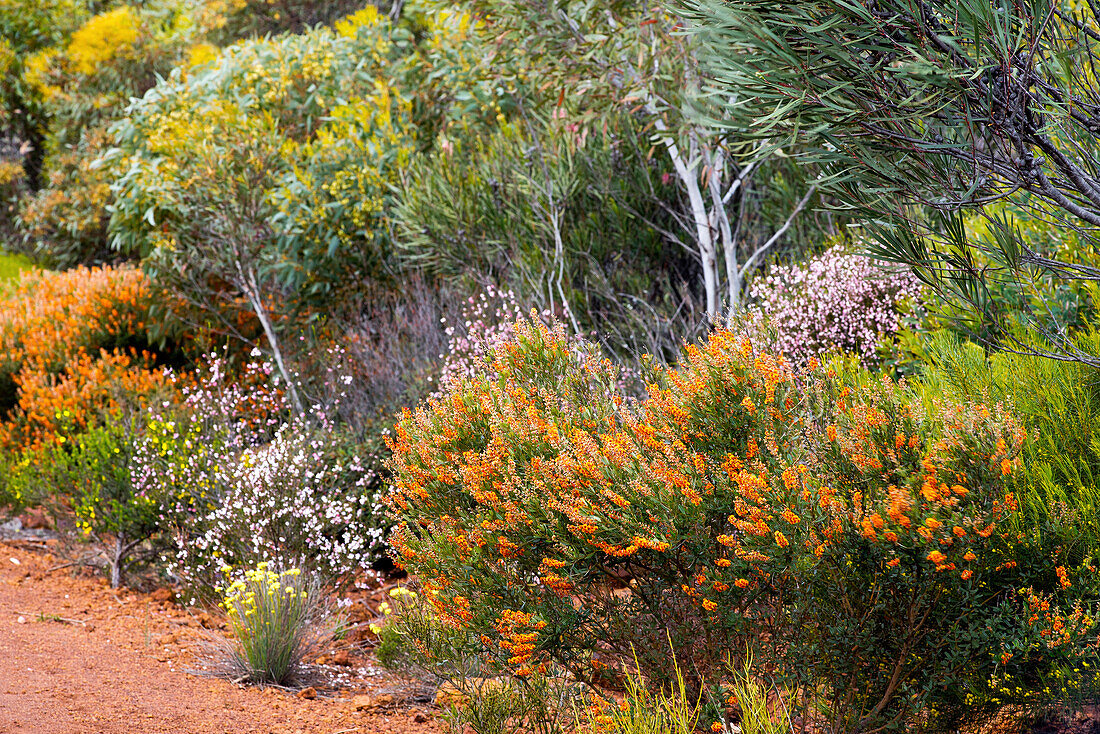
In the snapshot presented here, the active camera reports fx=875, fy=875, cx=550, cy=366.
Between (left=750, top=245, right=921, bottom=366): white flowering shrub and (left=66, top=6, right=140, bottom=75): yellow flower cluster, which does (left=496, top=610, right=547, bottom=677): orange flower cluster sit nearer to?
(left=750, top=245, right=921, bottom=366): white flowering shrub

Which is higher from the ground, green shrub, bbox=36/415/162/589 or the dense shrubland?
the dense shrubland

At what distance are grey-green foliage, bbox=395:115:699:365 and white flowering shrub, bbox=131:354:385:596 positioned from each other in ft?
7.12

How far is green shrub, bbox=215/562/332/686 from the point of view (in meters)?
4.49

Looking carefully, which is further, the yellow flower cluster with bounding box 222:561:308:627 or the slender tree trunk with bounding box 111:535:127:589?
the slender tree trunk with bounding box 111:535:127:589

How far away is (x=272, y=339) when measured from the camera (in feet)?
26.8

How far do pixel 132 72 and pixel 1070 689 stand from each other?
1637 cm

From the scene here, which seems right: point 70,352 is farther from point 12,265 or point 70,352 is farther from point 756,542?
point 756,542

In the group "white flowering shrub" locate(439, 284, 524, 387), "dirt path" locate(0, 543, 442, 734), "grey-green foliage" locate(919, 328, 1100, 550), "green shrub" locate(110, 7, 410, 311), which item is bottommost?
"dirt path" locate(0, 543, 442, 734)

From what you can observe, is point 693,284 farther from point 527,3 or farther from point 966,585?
point 966,585

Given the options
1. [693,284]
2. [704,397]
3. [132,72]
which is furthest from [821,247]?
[132,72]

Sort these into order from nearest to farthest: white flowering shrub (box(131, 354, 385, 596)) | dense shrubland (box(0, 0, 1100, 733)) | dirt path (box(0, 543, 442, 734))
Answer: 1. dense shrubland (box(0, 0, 1100, 733))
2. dirt path (box(0, 543, 442, 734))
3. white flowering shrub (box(131, 354, 385, 596))

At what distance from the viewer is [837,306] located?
606cm

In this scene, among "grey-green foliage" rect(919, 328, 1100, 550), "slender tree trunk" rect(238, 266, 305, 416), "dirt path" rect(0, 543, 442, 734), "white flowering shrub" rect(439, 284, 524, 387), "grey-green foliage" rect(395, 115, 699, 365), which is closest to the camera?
"grey-green foliage" rect(919, 328, 1100, 550)

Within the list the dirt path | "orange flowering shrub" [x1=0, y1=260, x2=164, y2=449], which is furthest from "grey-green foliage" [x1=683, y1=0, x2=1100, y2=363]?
"orange flowering shrub" [x1=0, y1=260, x2=164, y2=449]
